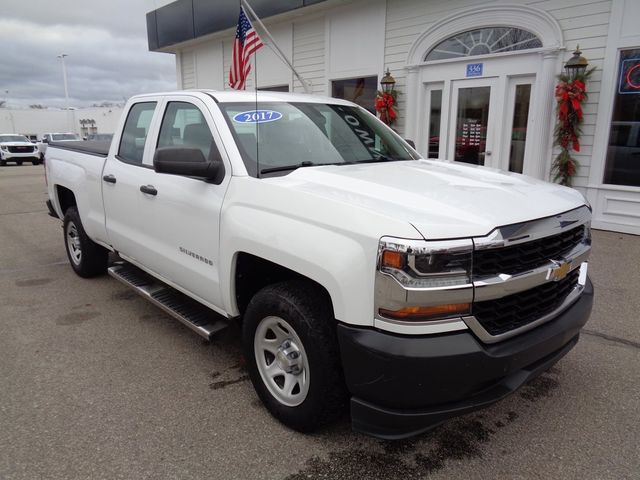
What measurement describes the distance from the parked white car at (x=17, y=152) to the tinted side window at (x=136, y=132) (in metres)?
28.1

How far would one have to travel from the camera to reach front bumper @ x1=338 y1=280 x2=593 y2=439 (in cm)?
210

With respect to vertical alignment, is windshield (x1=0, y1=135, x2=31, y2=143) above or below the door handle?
below

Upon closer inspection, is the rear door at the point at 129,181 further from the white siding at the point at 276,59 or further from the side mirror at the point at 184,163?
the white siding at the point at 276,59

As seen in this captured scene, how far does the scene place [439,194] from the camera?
2.55 metres

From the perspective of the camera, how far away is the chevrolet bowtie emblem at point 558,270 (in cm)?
242

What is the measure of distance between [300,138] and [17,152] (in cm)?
3013

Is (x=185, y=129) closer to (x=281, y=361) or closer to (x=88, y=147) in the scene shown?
(x=281, y=361)

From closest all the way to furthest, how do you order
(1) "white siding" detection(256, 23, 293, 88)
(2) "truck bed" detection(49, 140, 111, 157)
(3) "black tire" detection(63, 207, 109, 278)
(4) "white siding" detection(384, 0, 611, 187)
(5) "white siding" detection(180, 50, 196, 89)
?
(2) "truck bed" detection(49, 140, 111, 157) < (3) "black tire" detection(63, 207, 109, 278) < (4) "white siding" detection(384, 0, 611, 187) < (1) "white siding" detection(256, 23, 293, 88) < (5) "white siding" detection(180, 50, 196, 89)

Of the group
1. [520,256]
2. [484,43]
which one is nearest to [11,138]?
[484,43]

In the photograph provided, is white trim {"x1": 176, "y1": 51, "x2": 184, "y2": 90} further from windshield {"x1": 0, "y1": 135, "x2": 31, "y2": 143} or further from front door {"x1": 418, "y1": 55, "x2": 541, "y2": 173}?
windshield {"x1": 0, "y1": 135, "x2": 31, "y2": 143}

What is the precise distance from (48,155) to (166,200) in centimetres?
324

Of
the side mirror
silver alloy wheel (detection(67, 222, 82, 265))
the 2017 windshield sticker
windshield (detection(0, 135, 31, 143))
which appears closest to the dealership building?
the 2017 windshield sticker

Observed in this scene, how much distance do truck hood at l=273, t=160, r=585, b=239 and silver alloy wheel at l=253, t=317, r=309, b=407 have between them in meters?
0.79

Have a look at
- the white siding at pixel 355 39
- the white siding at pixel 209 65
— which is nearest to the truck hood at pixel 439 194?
the white siding at pixel 355 39
